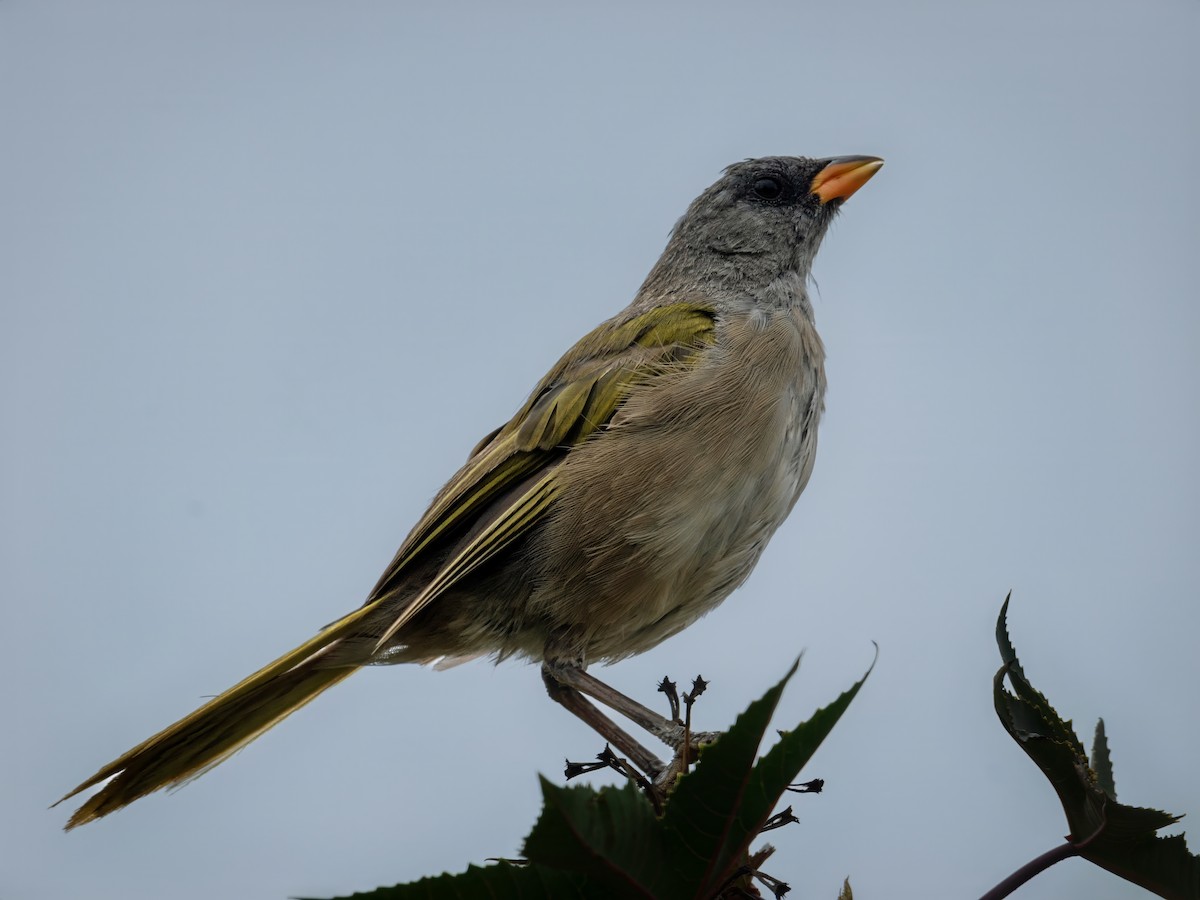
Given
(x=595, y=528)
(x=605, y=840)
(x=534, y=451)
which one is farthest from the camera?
(x=534, y=451)

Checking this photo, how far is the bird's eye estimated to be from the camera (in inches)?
226

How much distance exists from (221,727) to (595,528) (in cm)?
147

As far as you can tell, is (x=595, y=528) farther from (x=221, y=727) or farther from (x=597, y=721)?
(x=221, y=727)

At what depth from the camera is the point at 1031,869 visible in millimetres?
2125

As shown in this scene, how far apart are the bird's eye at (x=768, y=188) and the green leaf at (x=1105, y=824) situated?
12.3 feet

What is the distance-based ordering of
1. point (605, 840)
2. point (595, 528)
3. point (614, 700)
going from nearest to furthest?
point (605, 840)
point (614, 700)
point (595, 528)

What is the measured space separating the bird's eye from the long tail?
2.86m

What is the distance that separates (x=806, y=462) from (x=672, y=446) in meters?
0.63

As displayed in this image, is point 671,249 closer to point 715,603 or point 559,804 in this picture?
point 715,603

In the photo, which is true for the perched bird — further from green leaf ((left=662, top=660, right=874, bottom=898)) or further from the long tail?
green leaf ((left=662, top=660, right=874, bottom=898))

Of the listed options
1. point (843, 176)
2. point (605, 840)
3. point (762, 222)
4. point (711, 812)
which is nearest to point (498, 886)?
point (605, 840)

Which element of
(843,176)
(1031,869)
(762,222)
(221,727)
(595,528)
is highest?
(843,176)

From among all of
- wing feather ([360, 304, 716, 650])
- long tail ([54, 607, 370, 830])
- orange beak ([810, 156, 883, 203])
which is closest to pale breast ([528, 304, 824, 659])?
wing feather ([360, 304, 716, 650])

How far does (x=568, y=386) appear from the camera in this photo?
4730 millimetres
